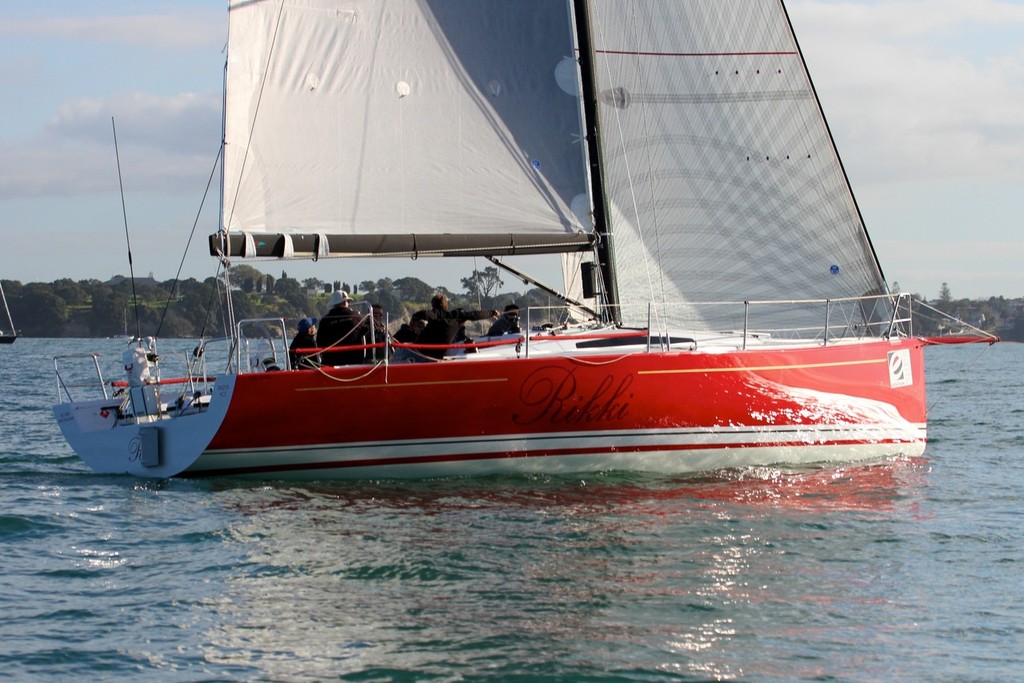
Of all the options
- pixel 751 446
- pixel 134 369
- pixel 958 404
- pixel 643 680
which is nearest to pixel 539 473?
pixel 751 446

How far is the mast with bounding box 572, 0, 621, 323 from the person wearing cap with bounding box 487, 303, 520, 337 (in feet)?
3.38

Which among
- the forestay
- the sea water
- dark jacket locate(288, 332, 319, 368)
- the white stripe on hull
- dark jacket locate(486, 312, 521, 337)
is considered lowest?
the sea water

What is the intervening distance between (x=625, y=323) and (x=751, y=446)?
Result: 2.21 m

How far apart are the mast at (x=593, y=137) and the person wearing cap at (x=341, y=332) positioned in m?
2.90

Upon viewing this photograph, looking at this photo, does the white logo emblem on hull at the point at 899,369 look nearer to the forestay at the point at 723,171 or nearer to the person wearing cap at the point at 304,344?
the forestay at the point at 723,171

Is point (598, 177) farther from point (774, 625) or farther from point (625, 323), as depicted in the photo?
point (774, 625)

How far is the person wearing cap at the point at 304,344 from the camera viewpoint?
12.1m

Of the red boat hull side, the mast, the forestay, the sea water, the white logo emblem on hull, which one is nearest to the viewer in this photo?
the sea water

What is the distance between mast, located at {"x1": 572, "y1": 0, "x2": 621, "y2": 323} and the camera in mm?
13945

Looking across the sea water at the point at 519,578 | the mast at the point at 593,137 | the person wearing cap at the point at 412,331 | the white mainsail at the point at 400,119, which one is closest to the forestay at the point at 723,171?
the mast at the point at 593,137

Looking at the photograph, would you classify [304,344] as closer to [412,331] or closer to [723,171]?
[412,331]

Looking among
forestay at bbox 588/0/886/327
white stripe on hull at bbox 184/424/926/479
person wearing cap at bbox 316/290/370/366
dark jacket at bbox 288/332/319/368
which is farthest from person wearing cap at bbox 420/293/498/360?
forestay at bbox 588/0/886/327

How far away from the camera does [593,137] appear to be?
1411cm

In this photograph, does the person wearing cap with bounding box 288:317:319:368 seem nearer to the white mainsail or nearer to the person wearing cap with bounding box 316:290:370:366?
the person wearing cap with bounding box 316:290:370:366
